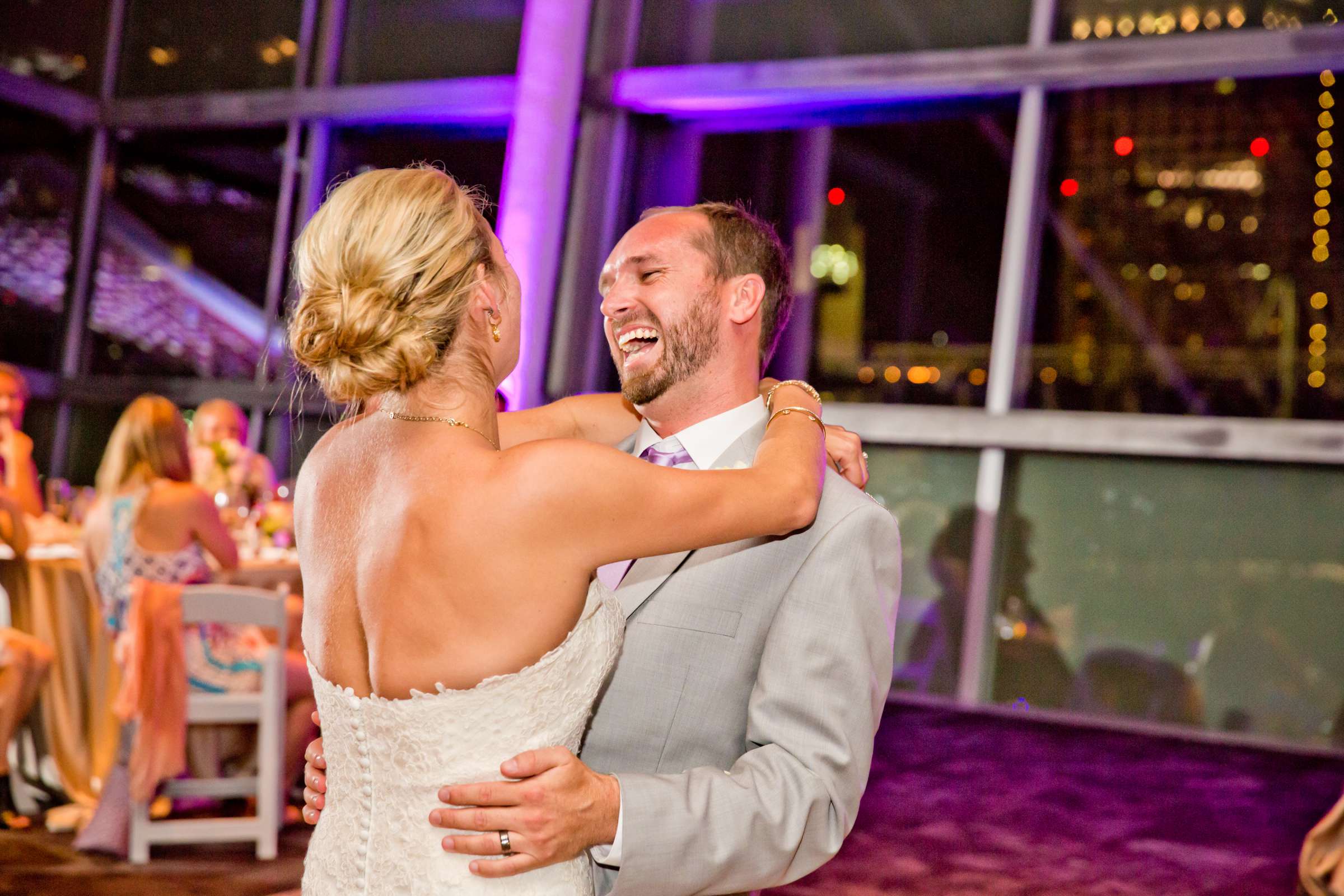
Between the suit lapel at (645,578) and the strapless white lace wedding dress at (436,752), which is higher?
the suit lapel at (645,578)

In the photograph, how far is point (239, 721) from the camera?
429 centimetres

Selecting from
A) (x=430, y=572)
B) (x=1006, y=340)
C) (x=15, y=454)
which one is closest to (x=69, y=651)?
(x=15, y=454)

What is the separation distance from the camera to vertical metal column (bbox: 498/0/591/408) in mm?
6176

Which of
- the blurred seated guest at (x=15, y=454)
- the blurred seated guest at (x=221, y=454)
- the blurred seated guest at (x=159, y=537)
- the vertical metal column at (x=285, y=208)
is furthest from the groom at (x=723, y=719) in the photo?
the vertical metal column at (x=285, y=208)

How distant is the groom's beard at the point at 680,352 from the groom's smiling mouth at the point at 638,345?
0.01 m

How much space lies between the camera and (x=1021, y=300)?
5.96 metres

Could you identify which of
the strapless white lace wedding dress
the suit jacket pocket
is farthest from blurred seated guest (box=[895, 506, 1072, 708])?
the strapless white lace wedding dress

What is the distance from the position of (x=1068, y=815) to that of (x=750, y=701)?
10.8 feet

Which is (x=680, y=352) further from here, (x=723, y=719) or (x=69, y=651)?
(x=69, y=651)

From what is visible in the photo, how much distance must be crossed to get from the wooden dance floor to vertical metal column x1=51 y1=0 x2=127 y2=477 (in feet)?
13.6

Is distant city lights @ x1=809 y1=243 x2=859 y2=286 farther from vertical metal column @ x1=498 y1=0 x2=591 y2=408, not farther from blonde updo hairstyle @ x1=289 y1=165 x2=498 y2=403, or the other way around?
blonde updo hairstyle @ x1=289 y1=165 x2=498 y2=403

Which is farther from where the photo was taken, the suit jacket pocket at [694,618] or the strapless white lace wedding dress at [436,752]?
the suit jacket pocket at [694,618]

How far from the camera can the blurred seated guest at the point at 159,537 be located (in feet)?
14.0

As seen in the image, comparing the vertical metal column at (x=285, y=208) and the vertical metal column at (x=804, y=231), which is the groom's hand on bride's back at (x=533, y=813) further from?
the vertical metal column at (x=285, y=208)
